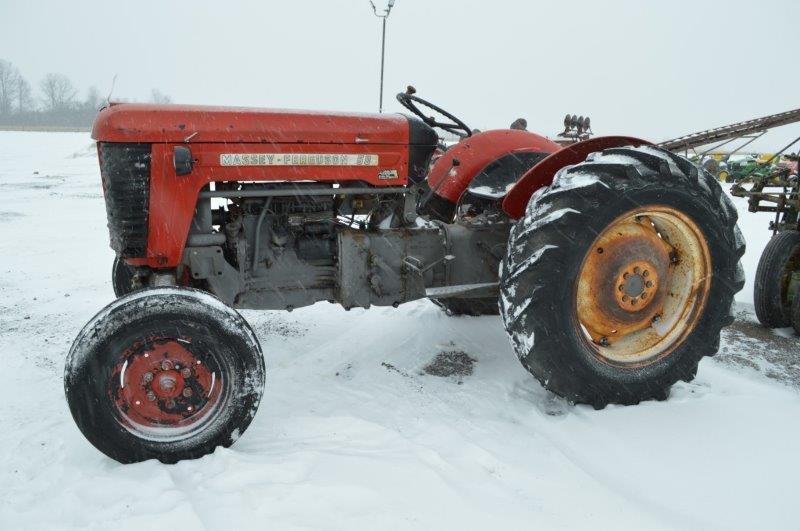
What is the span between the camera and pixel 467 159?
3.90 meters

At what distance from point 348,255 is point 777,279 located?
336cm

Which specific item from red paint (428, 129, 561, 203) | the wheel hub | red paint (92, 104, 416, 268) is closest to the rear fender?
red paint (428, 129, 561, 203)

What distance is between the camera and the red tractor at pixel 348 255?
2432 mm

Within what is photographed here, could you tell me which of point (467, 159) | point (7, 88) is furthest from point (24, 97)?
point (467, 159)

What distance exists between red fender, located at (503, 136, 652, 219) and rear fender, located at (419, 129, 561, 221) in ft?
2.27

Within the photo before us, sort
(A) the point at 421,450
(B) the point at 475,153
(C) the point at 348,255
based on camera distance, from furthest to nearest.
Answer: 1. (B) the point at 475,153
2. (C) the point at 348,255
3. (A) the point at 421,450

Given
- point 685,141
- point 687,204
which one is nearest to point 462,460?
point 687,204

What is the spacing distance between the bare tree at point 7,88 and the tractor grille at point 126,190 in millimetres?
75321

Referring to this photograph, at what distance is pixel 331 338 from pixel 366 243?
112 cm

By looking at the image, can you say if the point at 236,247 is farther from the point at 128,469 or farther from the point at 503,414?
the point at 503,414

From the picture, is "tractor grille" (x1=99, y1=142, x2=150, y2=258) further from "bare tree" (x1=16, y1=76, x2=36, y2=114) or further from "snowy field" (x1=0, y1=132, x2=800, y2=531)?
"bare tree" (x1=16, y1=76, x2=36, y2=114)

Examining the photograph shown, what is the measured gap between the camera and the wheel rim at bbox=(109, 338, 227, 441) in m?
2.41

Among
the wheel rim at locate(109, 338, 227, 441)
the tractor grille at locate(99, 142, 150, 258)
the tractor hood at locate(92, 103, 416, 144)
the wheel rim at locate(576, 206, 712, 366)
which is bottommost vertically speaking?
the wheel rim at locate(109, 338, 227, 441)

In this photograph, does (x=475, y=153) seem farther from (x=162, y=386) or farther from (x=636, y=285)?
(x=162, y=386)
